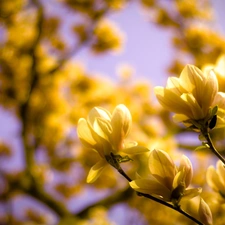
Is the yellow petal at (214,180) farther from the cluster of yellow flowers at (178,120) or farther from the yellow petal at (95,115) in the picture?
the yellow petal at (95,115)

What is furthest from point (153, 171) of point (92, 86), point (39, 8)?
point (92, 86)

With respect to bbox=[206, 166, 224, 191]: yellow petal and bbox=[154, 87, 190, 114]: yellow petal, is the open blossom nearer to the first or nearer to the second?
bbox=[154, 87, 190, 114]: yellow petal

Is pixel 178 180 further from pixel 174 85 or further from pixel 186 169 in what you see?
pixel 174 85

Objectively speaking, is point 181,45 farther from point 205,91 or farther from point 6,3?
point 205,91

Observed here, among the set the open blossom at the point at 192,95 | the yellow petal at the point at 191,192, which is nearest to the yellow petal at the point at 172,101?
the open blossom at the point at 192,95

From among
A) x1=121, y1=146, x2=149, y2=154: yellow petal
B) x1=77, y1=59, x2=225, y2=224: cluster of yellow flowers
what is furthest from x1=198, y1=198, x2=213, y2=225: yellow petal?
x1=121, y1=146, x2=149, y2=154: yellow petal

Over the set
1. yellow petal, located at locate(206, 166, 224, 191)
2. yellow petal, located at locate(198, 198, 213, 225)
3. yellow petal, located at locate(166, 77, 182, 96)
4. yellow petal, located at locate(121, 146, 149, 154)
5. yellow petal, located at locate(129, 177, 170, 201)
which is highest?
yellow petal, located at locate(166, 77, 182, 96)

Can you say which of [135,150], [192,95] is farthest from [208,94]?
[135,150]
